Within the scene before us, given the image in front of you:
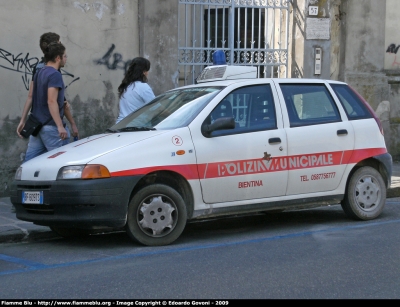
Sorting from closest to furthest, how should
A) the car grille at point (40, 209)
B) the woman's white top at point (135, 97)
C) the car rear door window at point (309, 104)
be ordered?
the car grille at point (40, 209) → the car rear door window at point (309, 104) → the woman's white top at point (135, 97)

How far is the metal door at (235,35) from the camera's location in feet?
40.1

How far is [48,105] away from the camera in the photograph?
8281 millimetres

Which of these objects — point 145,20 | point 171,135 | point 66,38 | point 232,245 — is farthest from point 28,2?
point 232,245

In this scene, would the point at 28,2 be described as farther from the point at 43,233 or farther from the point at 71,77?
the point at 43,233

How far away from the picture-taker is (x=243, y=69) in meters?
8.67

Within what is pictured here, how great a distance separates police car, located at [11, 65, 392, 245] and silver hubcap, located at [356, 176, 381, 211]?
1 centimetres

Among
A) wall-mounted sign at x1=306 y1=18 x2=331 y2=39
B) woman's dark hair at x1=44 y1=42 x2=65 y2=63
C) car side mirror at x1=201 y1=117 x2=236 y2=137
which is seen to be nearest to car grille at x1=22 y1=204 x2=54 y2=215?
car side mirror at x1=201 y1=117 x2=236 y2=137

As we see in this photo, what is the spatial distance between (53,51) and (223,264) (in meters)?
3.54

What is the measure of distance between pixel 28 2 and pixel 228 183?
15.7 ft

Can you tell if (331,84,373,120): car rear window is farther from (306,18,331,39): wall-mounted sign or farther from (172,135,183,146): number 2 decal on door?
(306,18,331,39): wall-mounted sign

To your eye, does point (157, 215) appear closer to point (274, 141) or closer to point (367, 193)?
point (274, 141)

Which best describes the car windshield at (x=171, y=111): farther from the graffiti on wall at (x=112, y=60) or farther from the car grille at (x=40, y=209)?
the graffiti on wall at (x=112, y=60)

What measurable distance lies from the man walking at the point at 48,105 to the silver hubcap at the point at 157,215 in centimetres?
180

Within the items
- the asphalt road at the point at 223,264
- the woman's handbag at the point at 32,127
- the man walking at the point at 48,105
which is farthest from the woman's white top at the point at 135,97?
the asphalt road at the point at 223,264
